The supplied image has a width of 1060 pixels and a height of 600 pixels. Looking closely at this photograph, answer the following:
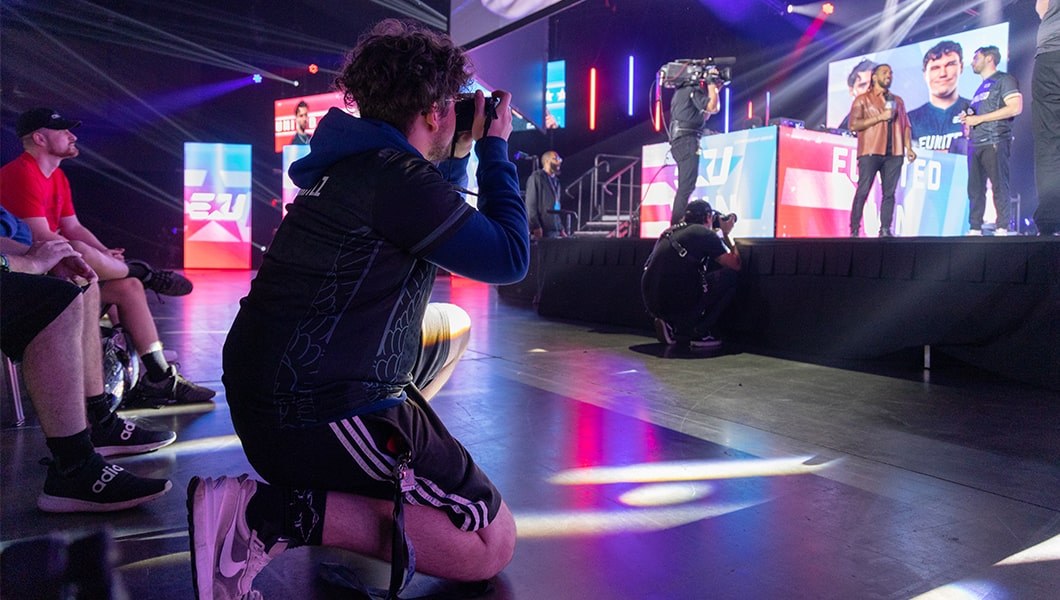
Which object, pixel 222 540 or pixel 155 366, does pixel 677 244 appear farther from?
pixel 222 540

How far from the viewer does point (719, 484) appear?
193 cm

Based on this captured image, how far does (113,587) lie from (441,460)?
0.66 metres

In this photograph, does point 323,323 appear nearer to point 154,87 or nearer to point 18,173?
point 18,173

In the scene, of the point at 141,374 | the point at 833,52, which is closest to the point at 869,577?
the point at 141,374

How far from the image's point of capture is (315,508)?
4.03ft

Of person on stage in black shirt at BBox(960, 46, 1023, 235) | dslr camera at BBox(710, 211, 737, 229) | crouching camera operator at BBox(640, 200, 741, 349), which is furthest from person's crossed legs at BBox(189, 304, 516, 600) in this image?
person on stage in black shirt at BBox(960, 46, 1023, 235)

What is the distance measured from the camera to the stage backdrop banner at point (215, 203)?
14.1 metres

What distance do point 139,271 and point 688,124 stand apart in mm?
4334

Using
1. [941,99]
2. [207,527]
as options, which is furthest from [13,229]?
[941,99]

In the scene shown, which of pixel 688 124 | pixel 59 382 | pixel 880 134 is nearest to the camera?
pixel 59 382

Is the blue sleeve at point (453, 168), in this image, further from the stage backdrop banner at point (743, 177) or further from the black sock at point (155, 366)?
the stage backdrop banner at point (743, 177)

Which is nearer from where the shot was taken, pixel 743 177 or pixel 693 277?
pixel 693 277

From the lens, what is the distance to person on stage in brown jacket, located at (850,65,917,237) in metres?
5.34

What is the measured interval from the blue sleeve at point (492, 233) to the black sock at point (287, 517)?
1.58 ft
